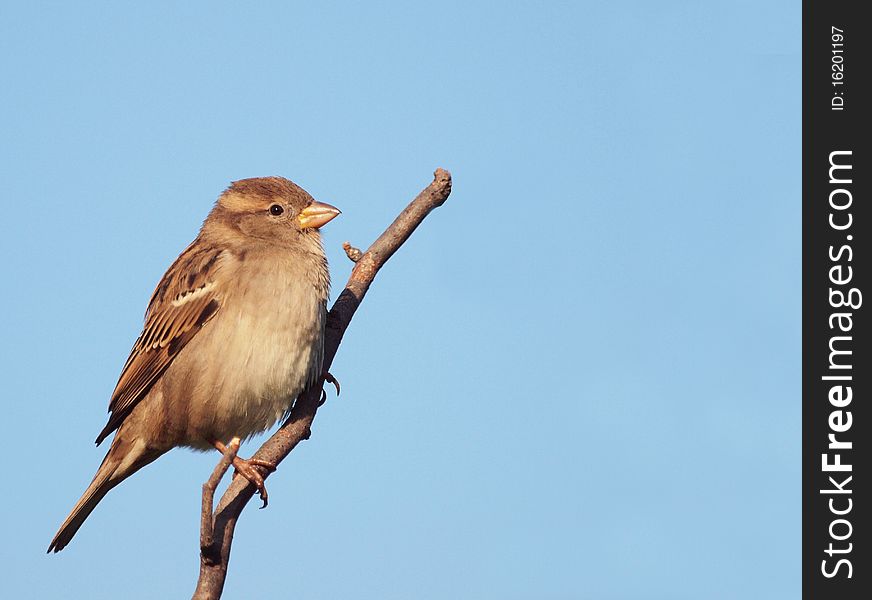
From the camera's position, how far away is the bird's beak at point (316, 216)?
741 cm

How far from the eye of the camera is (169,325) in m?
7.12

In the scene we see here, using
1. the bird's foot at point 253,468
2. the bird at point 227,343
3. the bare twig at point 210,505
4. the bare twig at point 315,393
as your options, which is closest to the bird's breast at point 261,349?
the bird at point 227,343

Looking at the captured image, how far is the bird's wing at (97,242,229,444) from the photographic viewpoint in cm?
704

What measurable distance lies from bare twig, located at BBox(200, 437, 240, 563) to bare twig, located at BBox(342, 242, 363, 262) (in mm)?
2134

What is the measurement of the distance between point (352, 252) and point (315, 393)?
0.89m

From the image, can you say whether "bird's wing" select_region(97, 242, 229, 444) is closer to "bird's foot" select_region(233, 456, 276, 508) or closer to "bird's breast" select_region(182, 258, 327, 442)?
"bird's breast" select_region(182, 258, 327, 442)

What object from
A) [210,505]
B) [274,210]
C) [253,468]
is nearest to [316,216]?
[274,210]

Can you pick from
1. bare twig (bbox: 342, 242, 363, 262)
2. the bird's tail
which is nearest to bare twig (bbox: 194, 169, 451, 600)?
bare twig (bbox: 342, 242, 363, 262)

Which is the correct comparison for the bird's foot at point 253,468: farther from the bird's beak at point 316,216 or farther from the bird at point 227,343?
the bird's beak at point 316,216

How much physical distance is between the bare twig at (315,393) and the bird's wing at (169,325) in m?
0.82

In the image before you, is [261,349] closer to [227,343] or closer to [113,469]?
[227,343]

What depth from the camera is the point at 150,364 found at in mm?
7164
